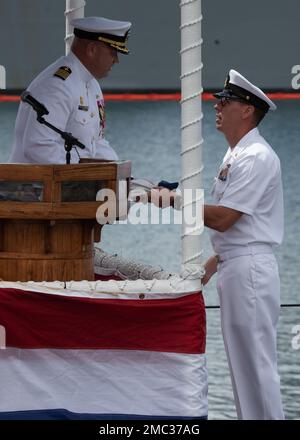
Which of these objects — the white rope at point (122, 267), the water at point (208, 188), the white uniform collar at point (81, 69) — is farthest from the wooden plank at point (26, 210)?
the water at point (208, 188)

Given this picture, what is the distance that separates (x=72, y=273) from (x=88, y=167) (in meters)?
0.42

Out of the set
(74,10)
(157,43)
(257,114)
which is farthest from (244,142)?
(157,43)

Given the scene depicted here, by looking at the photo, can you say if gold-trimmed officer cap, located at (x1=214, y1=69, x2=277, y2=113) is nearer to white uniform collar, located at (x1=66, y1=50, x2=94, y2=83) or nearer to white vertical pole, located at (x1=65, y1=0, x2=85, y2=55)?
white uniform collar, located at (x1=66, y1=50, x2=94, y2=83)

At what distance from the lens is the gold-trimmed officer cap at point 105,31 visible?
538 cm

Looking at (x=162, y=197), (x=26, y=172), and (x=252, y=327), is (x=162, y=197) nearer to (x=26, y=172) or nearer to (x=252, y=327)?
(x=26, y=172)

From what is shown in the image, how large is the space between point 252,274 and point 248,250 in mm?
99

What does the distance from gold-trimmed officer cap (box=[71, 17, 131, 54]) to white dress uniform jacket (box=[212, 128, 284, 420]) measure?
0.65 meters

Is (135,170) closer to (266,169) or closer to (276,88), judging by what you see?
(276,88)

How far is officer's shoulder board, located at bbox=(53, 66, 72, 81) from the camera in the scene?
17.9 ft

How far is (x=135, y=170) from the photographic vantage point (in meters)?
37.3

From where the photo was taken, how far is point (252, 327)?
527 centimetres

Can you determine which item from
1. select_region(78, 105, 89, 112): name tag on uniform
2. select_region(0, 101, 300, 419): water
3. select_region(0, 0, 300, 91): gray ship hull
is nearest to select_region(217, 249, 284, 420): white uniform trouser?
select_region(78, 105, 89, 112): name tag on uniform
